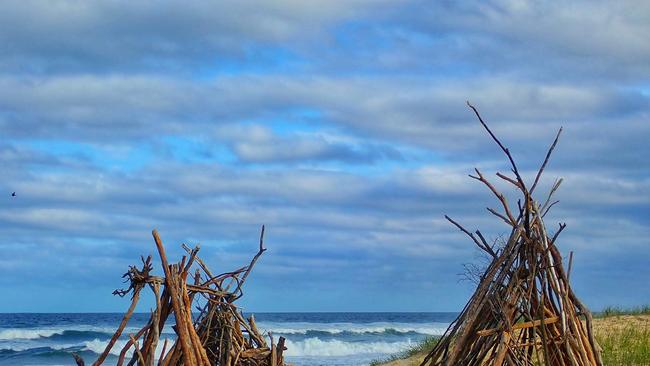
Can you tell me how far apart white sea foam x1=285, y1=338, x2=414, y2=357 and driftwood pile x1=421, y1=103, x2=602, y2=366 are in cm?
2838

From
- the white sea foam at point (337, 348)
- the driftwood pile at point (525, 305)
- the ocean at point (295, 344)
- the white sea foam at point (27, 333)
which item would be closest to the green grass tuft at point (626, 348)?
the driftwood pile at point (525, 305)

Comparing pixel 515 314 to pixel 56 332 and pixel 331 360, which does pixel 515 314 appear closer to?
pixel 331 360

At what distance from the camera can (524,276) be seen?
5836mm

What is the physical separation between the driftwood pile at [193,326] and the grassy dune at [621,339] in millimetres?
3792

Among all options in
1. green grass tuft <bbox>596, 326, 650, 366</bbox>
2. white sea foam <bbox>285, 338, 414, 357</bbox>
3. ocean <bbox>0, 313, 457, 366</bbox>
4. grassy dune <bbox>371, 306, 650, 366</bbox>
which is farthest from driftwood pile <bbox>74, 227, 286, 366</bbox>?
white sea foam <bbox>285, 338, 414, 357</bbox>

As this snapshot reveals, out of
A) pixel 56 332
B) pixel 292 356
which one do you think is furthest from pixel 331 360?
pixel 56 332

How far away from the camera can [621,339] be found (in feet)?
42.9

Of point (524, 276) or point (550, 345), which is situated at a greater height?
point (524, 276)

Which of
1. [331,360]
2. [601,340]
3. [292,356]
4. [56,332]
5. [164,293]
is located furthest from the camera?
[56,332]

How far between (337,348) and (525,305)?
30.6 m

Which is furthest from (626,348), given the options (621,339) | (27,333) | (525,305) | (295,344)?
(27,333)

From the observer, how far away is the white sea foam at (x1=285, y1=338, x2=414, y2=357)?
3469cm

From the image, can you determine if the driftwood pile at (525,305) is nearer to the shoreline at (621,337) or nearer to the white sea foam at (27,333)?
the shoreline at (621,337)

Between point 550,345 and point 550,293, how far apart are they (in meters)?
0.34
